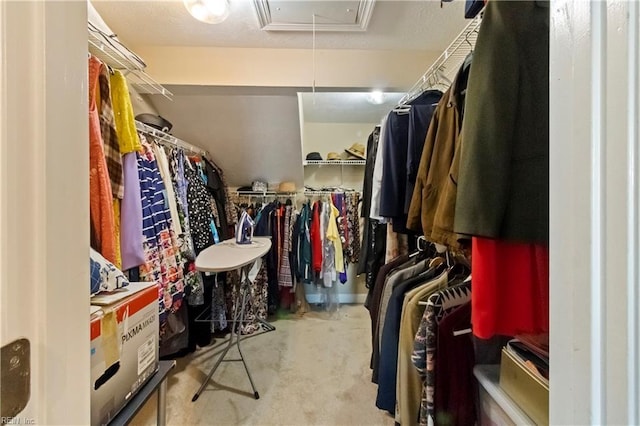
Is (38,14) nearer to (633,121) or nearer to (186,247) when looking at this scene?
(633,121)

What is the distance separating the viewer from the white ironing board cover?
1.60 metres

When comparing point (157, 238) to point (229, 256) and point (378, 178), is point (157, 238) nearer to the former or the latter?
point (229, 256)

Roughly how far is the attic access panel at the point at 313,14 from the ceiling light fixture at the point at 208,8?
0.27m

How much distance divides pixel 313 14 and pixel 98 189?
1.37 metres

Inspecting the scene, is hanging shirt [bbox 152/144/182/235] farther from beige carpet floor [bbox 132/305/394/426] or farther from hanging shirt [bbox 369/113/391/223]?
hanging shirt [bbox 369/113/391/223]

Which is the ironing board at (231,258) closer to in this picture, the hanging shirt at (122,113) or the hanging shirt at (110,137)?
the hanging shirt at (110,137)

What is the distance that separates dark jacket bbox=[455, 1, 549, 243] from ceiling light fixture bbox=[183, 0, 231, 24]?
1104 millimetres

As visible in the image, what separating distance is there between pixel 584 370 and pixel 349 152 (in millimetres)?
3243

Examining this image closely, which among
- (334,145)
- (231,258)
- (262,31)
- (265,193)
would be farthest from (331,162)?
(231,258)

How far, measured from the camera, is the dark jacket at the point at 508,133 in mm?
699

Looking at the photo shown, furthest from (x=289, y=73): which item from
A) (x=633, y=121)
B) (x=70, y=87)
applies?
(x=633, y=121)

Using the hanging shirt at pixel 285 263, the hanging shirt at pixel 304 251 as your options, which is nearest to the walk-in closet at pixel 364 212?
the hanging shirt at pixel 285 263

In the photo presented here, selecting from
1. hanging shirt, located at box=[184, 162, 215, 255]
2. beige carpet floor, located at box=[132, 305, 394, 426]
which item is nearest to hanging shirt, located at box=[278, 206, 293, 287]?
beige carpet floor, located at box=[132, 305, 394, 426]

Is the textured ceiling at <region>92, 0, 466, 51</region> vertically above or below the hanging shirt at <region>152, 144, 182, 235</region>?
above
